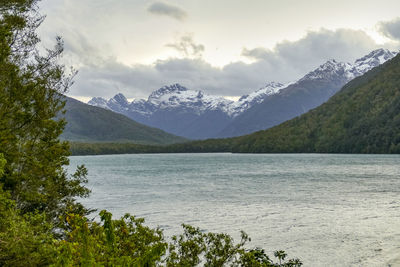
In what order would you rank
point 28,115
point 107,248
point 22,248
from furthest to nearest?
point 28,115 < point 22,248 < point 107,248

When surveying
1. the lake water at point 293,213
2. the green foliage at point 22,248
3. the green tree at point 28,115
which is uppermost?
the green tree at point 28,115

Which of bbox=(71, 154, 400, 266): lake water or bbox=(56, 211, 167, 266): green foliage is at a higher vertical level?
bbox=(56, 211, 167, 266): green foliage

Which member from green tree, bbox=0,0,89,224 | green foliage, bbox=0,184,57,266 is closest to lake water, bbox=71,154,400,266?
green tree, bbox=0,0,89,224

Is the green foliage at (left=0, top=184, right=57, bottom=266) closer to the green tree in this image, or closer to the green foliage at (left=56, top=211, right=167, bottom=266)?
the green foliage at (left=56, top=211, right=167, bottom=266)

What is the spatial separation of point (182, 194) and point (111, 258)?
6156 centimetres

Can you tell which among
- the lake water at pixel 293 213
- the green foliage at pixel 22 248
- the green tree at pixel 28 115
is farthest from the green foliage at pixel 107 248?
the lake water at pixel 293 213

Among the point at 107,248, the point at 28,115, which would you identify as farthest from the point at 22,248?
the point at 28,115

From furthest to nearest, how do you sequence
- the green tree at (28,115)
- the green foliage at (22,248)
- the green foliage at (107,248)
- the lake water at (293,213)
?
the lake water at (293,213), the green tree at (28,115), the green foliage at (22,248), the green foliage at (107,248)

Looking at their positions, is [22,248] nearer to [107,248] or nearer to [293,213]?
[107,248]

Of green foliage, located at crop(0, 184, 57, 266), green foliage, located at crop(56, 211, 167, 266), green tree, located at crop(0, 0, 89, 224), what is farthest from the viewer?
green tree, located at crop(0, 0, 89, 224)

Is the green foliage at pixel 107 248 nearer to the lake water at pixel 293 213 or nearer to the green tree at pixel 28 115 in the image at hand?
the green tree at pixel 28 115

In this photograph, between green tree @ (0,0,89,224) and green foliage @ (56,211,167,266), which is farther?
green tree @ (0,0,89,224)

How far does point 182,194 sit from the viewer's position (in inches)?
2813

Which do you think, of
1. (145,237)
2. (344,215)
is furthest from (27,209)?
(344,215)
